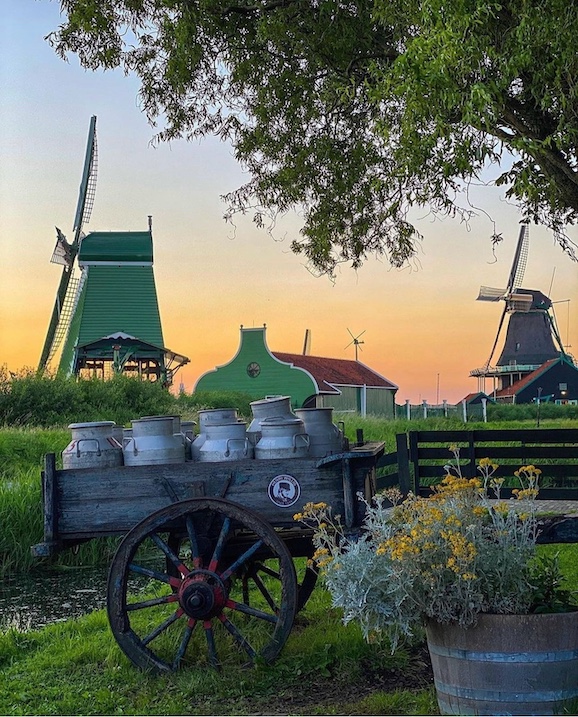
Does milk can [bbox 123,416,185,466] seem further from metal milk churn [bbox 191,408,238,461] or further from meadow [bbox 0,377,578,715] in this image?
meadow [bbox 0,377,578,715]

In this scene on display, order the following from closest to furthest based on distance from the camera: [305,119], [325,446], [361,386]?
[325,446]
[305,119]
[361,386]

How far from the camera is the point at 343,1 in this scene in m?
7.28

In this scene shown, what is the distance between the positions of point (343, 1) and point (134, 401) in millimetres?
15597

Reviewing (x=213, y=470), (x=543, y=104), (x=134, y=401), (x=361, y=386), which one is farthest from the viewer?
(x=361, y=386)

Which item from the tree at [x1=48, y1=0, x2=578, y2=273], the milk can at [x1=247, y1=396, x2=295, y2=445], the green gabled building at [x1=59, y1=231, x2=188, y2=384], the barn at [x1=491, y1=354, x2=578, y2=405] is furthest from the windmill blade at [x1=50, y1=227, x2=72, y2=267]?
the milk can at [x1=247, y1=396, x2=295, y2=445]

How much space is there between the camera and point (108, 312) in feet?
85.1

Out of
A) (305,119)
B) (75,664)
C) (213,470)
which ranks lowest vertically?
(75,664)

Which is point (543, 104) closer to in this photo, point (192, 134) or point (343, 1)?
point (343, 1)

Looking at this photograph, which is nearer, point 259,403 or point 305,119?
point 259,403

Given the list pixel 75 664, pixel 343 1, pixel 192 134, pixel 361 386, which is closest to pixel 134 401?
pixel 361 386

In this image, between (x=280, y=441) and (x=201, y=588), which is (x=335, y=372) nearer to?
(x=280, y=441)

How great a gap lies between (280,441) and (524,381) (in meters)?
32.4

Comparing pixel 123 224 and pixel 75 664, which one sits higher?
pixel 123 224

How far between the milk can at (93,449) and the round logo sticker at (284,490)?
798 millimetres
